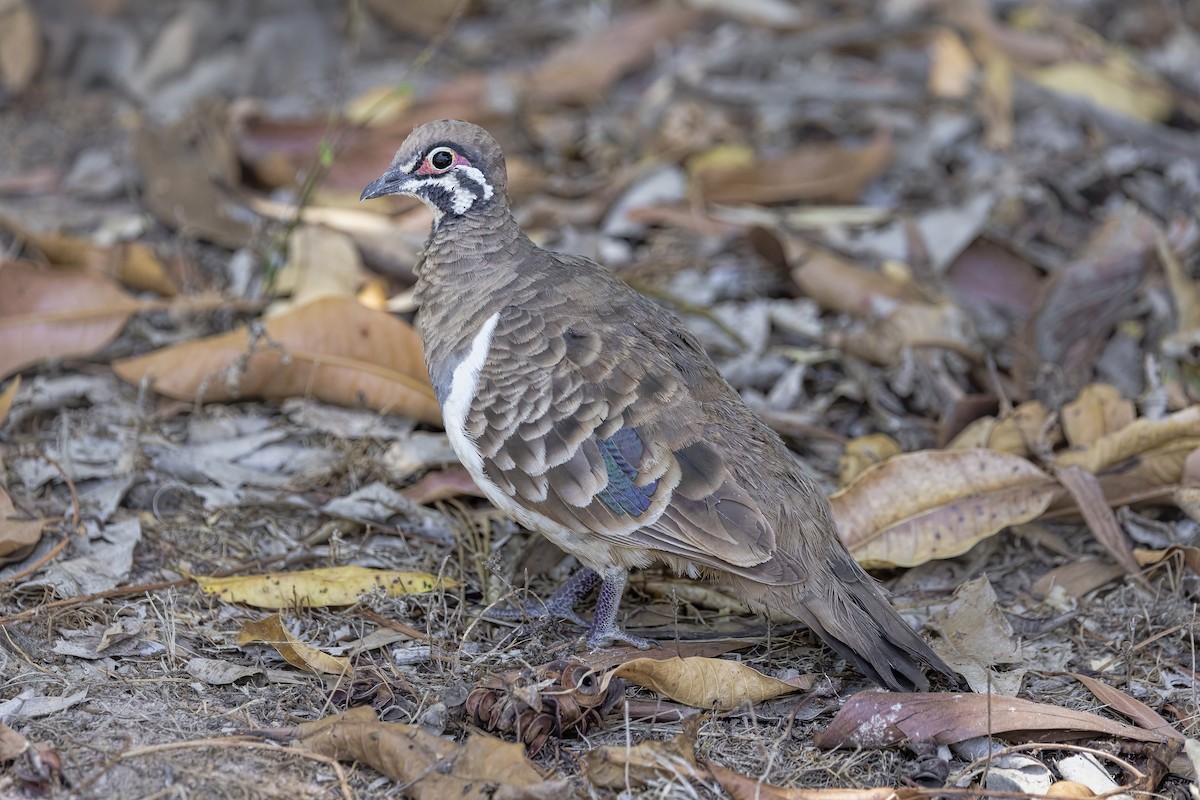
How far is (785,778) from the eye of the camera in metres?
3.31

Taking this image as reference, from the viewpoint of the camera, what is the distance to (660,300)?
550cm

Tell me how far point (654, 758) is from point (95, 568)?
184 centimetres

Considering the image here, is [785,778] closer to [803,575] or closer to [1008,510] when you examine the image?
[803,575]

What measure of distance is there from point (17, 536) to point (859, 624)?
2.46 meters

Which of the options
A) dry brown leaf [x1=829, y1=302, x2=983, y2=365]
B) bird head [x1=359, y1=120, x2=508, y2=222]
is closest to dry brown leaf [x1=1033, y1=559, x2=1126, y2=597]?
dry brown leaf [x1=829, y1=302, x2=983, y2=365]

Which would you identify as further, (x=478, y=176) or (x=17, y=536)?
(x=478, y=176)

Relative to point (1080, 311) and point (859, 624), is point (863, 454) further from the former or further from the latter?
point (1080, 311)

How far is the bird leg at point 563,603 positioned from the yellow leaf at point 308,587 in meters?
0.23

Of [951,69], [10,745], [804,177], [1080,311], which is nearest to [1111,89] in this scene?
[951,69]

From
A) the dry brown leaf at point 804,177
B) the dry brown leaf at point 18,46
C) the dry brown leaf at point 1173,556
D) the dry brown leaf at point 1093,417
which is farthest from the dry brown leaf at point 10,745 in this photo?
the dry brown leaf at point 18,46

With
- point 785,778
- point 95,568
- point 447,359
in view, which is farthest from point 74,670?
point 785,778

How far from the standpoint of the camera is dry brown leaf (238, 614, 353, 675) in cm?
356

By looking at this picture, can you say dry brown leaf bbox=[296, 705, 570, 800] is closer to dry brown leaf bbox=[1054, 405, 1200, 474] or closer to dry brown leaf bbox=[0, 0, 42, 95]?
dry brown leaf bbox=[1054, 405, 1200, 474]

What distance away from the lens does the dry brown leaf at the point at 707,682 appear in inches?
139
